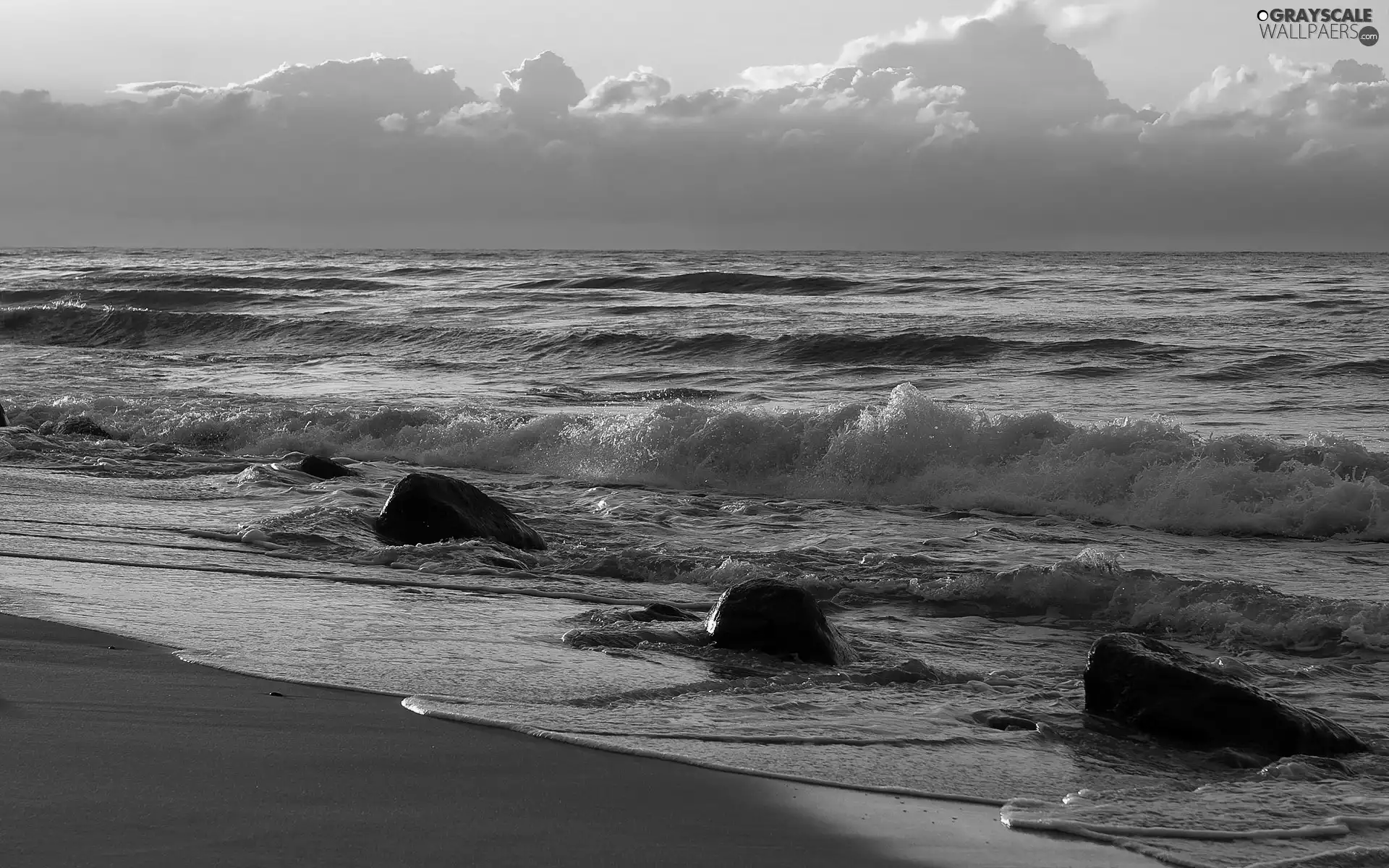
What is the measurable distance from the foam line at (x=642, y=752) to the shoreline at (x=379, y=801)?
0.03 m

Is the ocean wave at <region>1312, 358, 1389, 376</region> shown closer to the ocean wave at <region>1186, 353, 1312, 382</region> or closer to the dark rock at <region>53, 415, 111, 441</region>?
the ocean wave at <region>1186, 353, 1312, 382</region>

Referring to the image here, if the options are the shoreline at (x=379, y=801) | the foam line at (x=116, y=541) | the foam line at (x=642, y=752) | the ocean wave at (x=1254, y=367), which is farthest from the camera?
the ocean wave at (x=1254, y=367)

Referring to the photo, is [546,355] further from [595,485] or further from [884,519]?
[884,519]

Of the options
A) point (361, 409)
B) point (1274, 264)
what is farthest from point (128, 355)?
point (1274, 264)

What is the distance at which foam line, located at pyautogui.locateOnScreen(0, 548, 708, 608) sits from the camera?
527cm

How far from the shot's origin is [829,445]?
9.30 metres

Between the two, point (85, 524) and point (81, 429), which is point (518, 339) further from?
point (85, 524)

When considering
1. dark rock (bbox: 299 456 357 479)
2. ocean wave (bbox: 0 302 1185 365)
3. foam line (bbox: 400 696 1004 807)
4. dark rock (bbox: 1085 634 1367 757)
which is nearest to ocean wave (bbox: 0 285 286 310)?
ocean wave (bbox: 0 302 1185 365)

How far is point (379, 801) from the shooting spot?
264 centimetres

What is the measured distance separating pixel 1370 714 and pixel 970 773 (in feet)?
5.37

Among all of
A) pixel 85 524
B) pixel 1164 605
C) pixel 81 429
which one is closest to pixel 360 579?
pixel 85 524

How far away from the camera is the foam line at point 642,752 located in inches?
117

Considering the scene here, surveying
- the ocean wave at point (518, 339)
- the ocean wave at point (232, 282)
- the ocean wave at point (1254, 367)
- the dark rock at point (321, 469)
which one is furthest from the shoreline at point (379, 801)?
the ocean wave at point (232, 282)

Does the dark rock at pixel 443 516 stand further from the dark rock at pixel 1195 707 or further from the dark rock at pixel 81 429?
the dark rock at pixel 81 429
